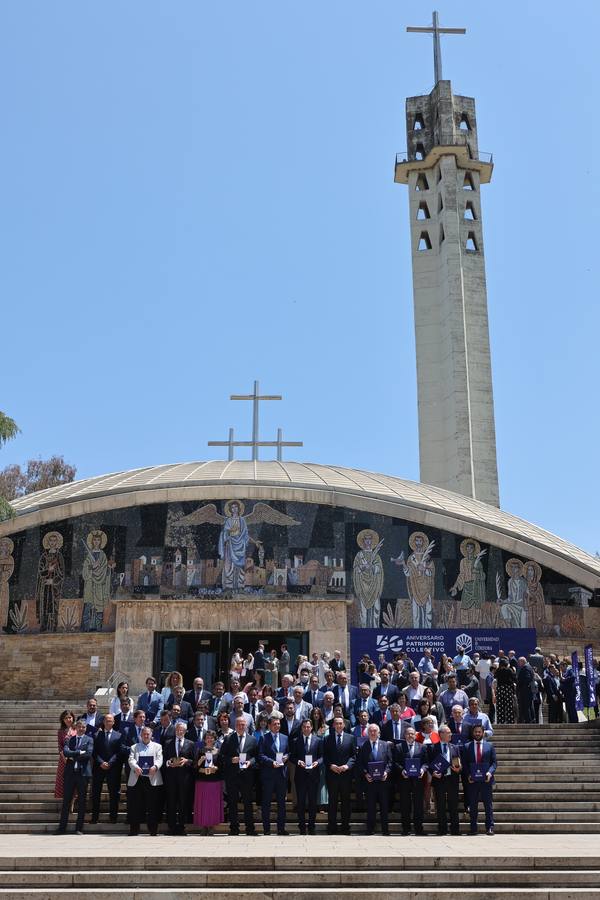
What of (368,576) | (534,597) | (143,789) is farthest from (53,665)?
(143,789)

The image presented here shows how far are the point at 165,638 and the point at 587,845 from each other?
47.0 ft

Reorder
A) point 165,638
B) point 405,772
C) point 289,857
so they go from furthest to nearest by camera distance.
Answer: point 165,638 < point 405,772 < point 289,857

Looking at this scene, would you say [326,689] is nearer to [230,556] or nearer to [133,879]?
[133,879]

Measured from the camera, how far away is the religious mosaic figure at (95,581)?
76.8 ft

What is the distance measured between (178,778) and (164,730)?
2.24 ft

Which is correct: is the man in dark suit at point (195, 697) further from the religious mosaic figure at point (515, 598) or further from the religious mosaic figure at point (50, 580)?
the religious mosaic figure at point (515, 598)

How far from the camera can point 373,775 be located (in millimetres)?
11648

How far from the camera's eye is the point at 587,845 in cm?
1052

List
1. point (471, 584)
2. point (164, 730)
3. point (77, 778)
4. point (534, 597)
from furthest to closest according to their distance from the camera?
1. point (534, 597)
2. point (471, 584)
3. point (164, 730)
4. point (77, 778)

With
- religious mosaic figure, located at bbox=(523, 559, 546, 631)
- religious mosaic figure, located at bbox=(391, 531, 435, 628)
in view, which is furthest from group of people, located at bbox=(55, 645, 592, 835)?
religious mosaic figure, located at bbox=(523, 559, 546, 631)

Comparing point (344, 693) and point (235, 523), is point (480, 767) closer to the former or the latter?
point (344, 693)

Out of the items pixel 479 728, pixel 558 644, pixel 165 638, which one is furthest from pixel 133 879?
pixel 558 644

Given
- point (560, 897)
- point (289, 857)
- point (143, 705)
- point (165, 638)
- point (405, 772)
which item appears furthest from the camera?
point (165, 638)

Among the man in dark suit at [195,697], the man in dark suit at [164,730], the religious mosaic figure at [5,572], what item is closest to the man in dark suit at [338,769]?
the man in dark suit at [164,730]
